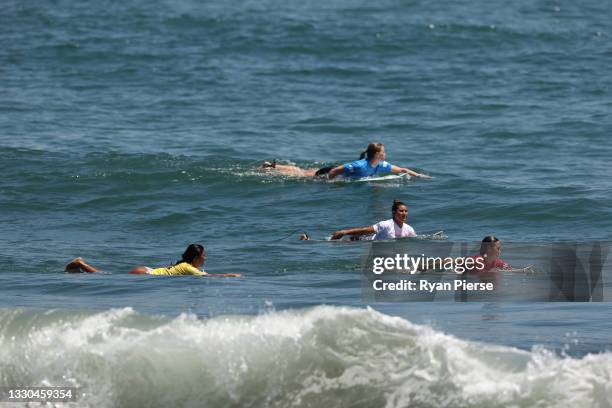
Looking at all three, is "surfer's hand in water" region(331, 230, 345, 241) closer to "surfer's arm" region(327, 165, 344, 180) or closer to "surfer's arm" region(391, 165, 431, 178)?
"surfer's arm" region(327, 165, 344, 180)

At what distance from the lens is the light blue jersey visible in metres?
22.1

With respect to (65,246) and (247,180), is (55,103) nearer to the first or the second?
(247,180)

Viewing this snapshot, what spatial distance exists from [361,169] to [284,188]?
5.15ft

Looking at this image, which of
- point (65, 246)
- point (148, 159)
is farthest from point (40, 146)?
point (65, 246)

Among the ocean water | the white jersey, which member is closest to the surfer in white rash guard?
the white jersey

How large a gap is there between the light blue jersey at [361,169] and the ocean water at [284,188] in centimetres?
24

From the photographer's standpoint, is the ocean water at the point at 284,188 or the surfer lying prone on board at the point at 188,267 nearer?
the ocean water at the point at 284,188

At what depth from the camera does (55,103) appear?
3091cm

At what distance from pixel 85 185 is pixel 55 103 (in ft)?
30.4

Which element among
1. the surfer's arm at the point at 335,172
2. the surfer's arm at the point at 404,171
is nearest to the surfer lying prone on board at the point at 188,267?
the surfer's arm at the point at 335,172

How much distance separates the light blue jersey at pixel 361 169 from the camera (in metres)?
22.1

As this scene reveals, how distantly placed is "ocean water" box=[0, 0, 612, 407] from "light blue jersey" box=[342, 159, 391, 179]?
0.79 ft

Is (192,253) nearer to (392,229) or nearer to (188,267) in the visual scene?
(188,267)

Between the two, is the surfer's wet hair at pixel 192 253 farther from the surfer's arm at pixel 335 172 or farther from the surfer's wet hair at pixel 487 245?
the surfer's arm at pixel 335 172
